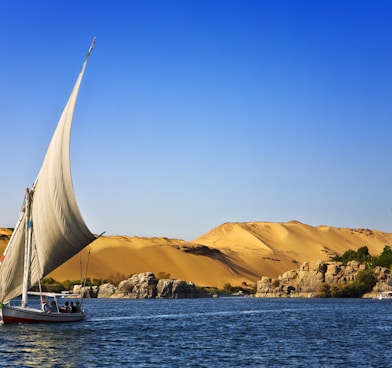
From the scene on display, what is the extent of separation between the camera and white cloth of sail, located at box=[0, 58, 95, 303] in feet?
148

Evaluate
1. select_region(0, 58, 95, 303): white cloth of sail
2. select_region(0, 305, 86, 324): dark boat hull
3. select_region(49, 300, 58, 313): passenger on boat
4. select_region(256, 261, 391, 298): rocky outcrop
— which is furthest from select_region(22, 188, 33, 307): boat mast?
select_region(256, 261, 391, 298): rocky outcrop

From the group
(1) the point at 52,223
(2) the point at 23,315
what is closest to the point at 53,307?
(2) the point at 23,315

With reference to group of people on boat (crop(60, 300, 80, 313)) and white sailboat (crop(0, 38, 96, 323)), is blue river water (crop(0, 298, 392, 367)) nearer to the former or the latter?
group of people on boat (crop(60, 300, 80, 313))

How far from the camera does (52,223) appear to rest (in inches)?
1828

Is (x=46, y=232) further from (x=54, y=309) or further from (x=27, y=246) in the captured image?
(x=54, y=309)

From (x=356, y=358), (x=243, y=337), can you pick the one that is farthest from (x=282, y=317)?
(x=356, y=358)

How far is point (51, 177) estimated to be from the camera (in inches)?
1810

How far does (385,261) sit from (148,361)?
347 feet

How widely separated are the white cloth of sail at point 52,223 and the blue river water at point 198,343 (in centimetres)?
333

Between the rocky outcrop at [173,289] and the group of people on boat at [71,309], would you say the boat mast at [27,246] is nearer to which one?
the group of people on boat at [71,309]

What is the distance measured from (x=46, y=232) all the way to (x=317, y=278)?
84.5 m

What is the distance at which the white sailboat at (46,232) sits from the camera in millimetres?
45219

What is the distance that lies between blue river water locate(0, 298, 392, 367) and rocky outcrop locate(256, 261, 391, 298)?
217 ft

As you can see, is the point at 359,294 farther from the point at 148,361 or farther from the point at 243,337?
the point at 148,361
